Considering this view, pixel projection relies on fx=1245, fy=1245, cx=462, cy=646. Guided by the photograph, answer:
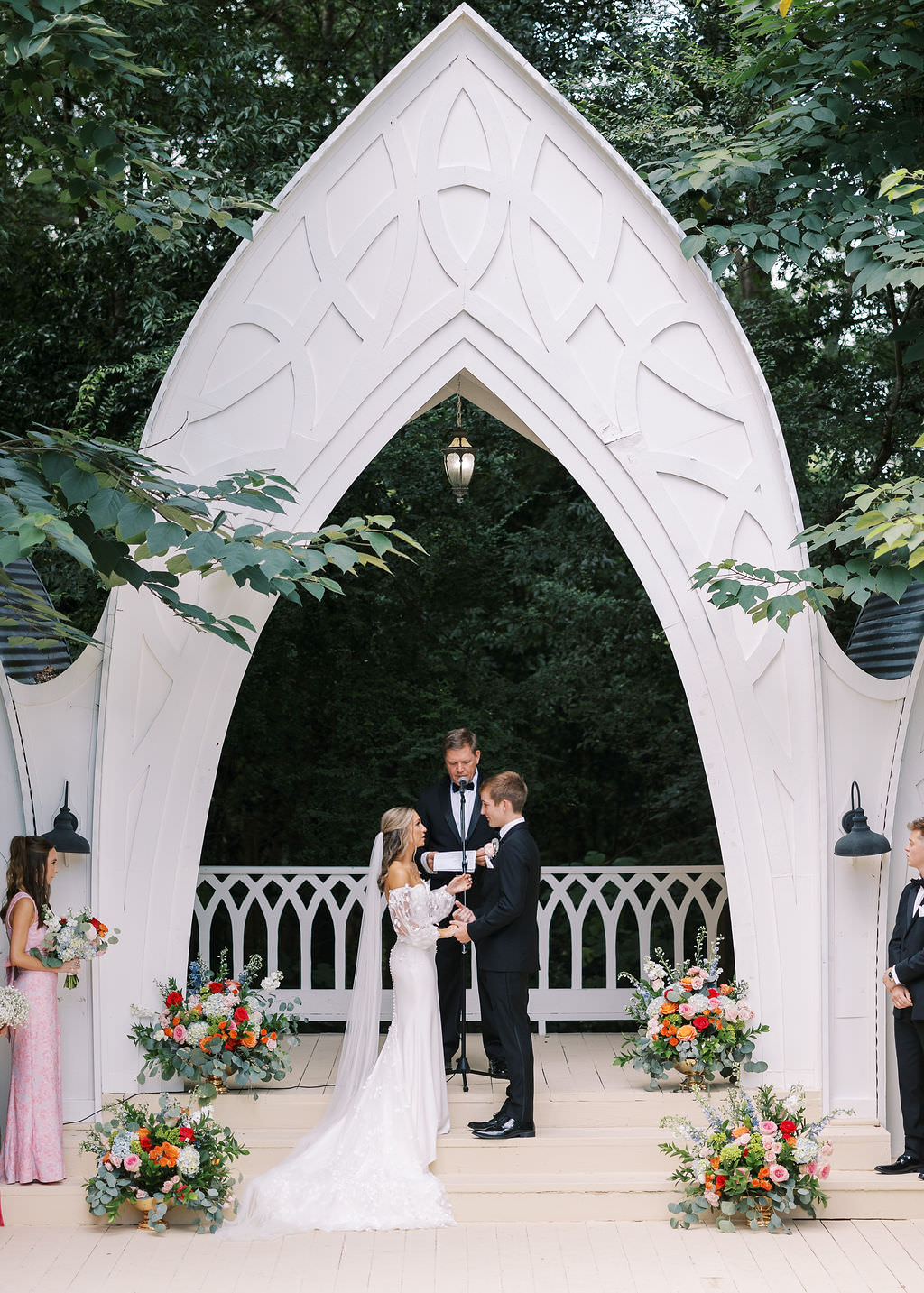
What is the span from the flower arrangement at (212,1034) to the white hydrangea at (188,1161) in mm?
476

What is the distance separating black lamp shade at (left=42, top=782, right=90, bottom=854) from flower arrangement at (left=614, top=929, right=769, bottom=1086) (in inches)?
111

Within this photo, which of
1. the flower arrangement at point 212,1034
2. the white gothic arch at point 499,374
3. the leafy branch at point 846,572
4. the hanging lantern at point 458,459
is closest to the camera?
Answer: the leafy branch at point 846,572

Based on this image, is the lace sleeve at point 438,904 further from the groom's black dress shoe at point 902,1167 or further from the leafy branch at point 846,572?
the groom's black dress shoe at point 902,1167

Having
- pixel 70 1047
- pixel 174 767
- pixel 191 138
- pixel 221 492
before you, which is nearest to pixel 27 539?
pixel 221 492

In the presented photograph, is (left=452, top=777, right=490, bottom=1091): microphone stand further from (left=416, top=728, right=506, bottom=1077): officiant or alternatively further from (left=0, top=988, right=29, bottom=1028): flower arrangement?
(left=0, top=988, right=29, bottom=1028): flower arrangement

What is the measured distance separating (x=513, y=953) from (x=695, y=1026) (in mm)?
961

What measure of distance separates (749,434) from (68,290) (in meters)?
6.75

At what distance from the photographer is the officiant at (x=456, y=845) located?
6480 millimetres

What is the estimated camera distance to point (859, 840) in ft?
19.3

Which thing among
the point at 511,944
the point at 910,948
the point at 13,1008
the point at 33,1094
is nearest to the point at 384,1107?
the point at 511,944

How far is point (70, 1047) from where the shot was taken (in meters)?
5.97

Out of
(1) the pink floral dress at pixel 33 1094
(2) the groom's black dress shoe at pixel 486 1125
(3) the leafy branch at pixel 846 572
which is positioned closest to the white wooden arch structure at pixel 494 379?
(3) the leafy branch at pixel 846 572

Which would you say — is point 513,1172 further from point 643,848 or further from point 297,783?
point 643,848

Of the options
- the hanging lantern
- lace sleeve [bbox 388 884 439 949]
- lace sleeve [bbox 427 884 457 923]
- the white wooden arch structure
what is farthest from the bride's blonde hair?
the hanging lantern
